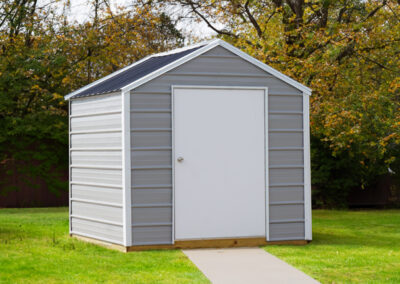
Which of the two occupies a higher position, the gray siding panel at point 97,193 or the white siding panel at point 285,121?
the white siding panel at point 285,121

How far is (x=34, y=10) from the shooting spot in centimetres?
1839

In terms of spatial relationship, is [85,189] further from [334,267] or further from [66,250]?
[334,267]

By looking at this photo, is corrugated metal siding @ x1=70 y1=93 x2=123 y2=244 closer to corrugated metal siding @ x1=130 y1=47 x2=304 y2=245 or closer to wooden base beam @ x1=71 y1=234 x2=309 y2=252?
wooden base beam @ x1=71 y1=234 x2=309 y2=252

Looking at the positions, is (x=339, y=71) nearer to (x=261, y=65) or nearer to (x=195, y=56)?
(x=261, y=65)

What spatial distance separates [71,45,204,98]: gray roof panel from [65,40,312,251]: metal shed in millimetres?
58

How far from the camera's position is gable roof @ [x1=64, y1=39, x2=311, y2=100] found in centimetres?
850

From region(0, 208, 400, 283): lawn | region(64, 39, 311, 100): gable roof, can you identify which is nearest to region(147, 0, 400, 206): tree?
region(0, 208, 400, 283): lawn

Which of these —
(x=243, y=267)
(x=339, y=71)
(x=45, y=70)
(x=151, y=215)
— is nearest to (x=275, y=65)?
(x=339, y=71)

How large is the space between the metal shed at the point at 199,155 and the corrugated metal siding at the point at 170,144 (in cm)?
1

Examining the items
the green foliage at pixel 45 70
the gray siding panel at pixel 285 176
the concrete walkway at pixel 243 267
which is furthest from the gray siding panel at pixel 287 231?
the green foliage at pixel 45 70

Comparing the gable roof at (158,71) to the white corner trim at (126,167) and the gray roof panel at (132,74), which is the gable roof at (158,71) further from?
the white corner trim at (126,167)

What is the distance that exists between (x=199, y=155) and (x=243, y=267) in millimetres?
1862

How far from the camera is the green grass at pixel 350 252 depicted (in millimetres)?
7002

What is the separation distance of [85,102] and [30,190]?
7.35 metres
